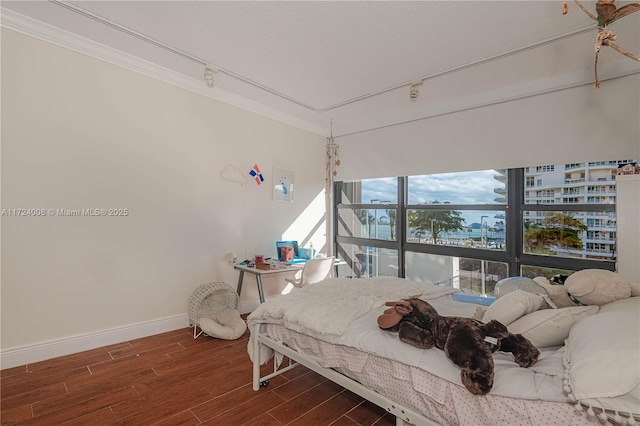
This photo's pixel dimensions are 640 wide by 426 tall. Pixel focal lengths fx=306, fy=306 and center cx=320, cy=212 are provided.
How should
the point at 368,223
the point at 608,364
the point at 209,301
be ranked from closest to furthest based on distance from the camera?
the point at 608,364
the point at 209,301
the point at 368,223

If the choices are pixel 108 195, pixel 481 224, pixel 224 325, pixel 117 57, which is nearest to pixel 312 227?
pixel 224 325

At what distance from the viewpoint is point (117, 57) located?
281 centimetres

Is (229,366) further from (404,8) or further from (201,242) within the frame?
(404,8)

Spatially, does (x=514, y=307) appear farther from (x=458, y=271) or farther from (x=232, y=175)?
(x=232, y=175)

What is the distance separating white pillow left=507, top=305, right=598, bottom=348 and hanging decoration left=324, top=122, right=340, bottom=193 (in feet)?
12.2

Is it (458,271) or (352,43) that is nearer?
(352,43)

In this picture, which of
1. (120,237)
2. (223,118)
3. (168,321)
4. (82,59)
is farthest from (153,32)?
(168,321)

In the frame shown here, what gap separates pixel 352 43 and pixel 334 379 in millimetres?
2498

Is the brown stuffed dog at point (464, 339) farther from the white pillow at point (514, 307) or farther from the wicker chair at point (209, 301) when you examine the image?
the wicker chair at point (209, 301)

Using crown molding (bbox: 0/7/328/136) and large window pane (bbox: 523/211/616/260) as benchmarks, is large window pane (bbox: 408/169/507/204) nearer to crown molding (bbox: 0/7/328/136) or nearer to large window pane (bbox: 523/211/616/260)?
large window pane (bbox: 523/211/616/260)

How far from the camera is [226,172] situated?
3.68 metres

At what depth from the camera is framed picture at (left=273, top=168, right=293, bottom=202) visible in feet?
13.8

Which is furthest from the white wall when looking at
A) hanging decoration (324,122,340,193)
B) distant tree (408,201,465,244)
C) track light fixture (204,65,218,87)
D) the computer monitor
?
distant tree (408,201,465,244)

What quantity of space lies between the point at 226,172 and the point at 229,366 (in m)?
2.15
